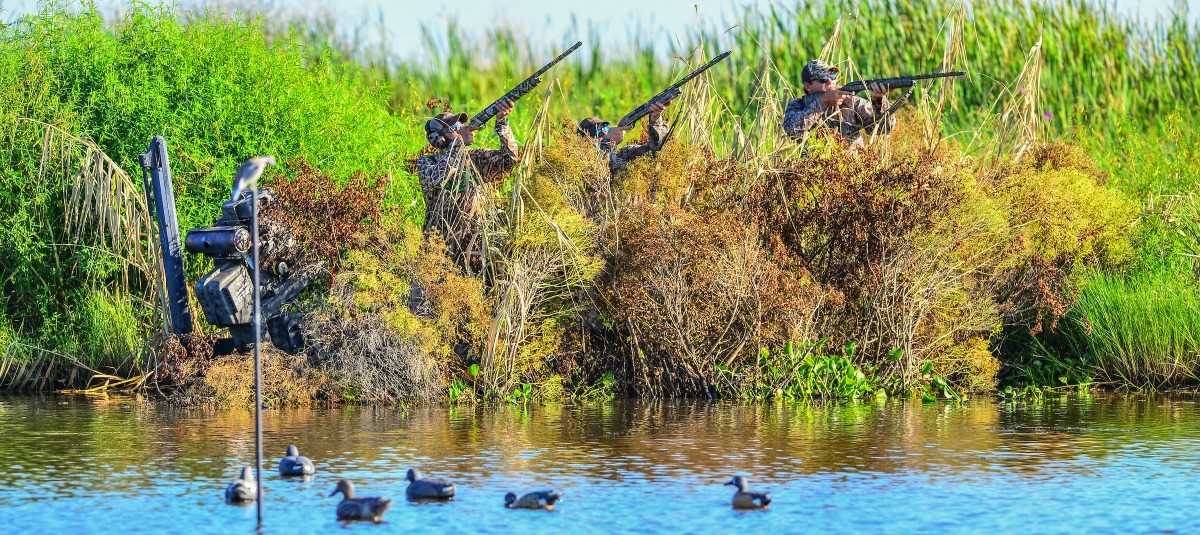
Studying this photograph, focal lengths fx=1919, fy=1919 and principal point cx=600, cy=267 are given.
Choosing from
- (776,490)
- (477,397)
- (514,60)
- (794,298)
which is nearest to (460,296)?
(477,397)

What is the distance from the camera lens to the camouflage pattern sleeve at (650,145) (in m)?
20.8

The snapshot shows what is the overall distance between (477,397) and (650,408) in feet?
6.58

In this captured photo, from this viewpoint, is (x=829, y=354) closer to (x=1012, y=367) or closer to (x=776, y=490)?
(x=1012, y=367)

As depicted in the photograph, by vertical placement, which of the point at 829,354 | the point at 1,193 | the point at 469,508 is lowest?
the point at 469,508

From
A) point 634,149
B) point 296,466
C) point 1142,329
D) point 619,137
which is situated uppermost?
point 619,137

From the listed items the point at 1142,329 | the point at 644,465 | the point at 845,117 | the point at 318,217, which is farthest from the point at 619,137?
the point at 644,465

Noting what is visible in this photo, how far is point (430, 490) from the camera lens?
43.7ft

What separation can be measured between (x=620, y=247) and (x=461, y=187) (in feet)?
5.94

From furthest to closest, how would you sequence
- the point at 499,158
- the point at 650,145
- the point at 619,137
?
the point at 619,137, the point at 650,145, the point at 499,158

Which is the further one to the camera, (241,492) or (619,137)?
(619,137)

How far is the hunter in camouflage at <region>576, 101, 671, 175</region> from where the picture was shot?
68.2 feet

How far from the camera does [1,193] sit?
23219 millimetres

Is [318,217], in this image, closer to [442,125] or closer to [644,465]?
[442,125]

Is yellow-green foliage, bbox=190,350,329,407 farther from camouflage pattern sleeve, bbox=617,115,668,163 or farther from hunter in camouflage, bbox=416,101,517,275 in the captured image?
camouflage pattern sleeve, bbox=617,115,668,163
